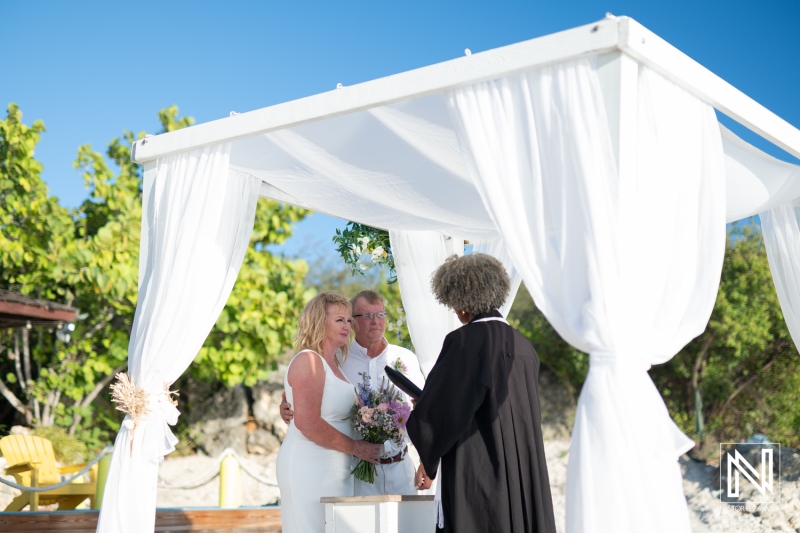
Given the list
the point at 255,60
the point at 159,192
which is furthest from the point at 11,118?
the point at 255,60

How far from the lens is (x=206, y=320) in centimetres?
476

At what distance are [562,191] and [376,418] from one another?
1.53 metres

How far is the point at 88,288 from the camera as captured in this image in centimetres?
1259

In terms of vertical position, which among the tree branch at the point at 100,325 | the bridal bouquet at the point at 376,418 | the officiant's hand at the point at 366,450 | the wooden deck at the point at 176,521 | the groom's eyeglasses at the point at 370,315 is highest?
the tree branch at the point at 100,325

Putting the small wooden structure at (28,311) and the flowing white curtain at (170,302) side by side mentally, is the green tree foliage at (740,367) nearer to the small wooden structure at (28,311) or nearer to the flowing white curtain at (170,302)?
the small wooden structure at (28,311)

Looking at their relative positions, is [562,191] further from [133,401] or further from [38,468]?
[38,468]

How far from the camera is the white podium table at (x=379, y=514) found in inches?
156

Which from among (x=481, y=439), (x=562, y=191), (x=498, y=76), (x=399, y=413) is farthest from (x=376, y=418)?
(x=498, y=76)

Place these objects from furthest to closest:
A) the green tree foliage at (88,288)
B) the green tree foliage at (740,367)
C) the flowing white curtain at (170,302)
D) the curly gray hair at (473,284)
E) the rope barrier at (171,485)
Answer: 1. the green tree foliage at (740,367)
2. the green tree foliage at (88,288)
3. the rope barrier at (171,485)
4. the flowing white curtain at (170,302)
5. the curly gray hair at (473,284)

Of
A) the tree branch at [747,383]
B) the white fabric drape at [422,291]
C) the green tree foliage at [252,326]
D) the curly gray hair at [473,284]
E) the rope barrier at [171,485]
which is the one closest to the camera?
the curly gray hair at [473,284]

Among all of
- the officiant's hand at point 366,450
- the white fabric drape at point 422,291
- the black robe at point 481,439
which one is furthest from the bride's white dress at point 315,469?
the white fabric drape at point 422,291

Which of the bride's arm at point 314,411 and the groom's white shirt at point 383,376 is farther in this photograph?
the groom's white shirt at point 383,376

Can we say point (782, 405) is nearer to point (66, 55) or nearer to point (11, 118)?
point (11, 118)

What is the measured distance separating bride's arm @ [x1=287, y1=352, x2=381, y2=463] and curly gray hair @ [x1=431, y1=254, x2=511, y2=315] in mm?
800
